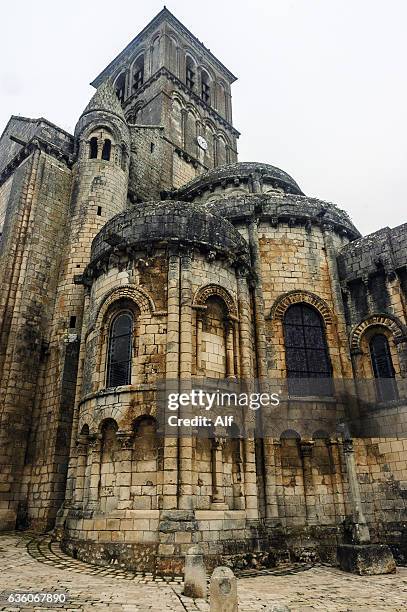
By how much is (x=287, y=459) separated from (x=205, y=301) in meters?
5.01

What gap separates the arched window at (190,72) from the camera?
32.8 metres

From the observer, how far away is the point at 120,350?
1184cm

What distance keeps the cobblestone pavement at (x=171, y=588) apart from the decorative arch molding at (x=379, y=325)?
6010mm

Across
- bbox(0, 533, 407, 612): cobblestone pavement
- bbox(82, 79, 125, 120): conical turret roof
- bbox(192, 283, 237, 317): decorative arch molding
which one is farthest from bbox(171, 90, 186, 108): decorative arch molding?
bbox(0, 533, 407, 612): cobblestone pavement

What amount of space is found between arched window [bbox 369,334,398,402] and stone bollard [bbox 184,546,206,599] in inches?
302

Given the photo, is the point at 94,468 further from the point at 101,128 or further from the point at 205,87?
the point at 205,87

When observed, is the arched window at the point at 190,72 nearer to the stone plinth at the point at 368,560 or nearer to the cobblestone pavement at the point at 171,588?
the stone plinth at the point at 368,560

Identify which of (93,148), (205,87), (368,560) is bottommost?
(368,560)

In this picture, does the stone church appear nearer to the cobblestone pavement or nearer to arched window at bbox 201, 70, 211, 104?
the cobblestone pavement

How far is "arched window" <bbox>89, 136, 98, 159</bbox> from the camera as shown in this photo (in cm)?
1978

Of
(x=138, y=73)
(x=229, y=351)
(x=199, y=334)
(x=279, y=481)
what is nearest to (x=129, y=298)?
(x=199, y=334)

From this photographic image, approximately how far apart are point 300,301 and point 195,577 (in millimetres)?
8819

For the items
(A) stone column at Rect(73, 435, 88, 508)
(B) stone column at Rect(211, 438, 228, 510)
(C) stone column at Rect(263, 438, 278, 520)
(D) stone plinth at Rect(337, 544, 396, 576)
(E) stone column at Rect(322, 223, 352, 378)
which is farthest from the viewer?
(E) stone column at Rect(322, 223, 352, 378)

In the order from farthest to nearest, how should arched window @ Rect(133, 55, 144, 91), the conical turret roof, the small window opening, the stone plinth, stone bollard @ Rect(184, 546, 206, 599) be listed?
the small window opening → arched window @ Rect(133, 55, 144, 91) → the conical turret roof → the stone plinth → stone bollard @ Rect(184, 546, 206, 599)
